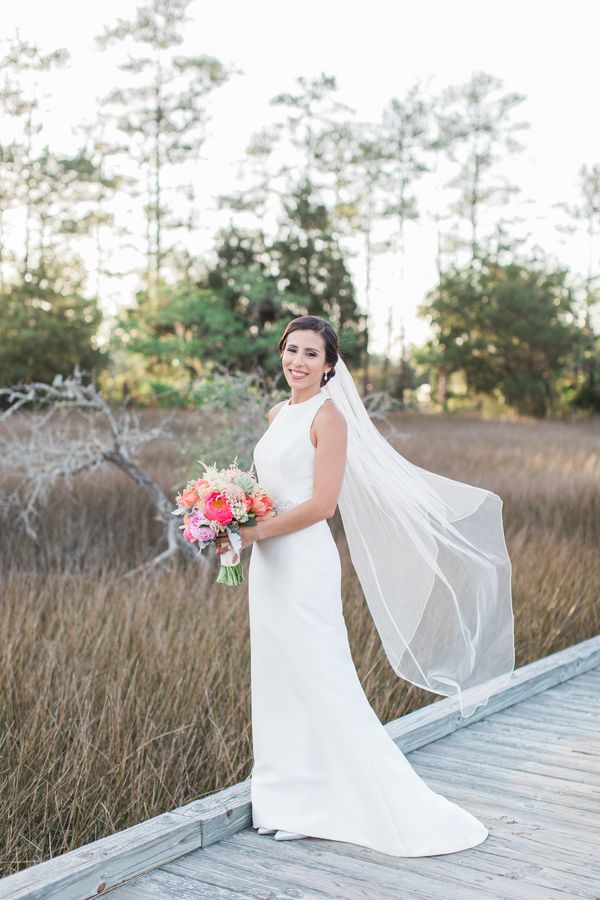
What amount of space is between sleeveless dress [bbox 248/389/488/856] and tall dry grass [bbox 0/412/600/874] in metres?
0.72

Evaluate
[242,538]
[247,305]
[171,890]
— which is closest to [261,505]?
[242,538]

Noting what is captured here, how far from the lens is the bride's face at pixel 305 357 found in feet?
11.1

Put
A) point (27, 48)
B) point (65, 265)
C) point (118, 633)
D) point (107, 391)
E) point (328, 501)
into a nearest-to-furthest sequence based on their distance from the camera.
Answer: point (328, 501)
point (118, 633)
point (27, 48)
point (65, 265)
point (107, 391)

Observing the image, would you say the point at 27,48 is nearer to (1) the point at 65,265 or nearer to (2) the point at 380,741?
(1) the point at 65,265

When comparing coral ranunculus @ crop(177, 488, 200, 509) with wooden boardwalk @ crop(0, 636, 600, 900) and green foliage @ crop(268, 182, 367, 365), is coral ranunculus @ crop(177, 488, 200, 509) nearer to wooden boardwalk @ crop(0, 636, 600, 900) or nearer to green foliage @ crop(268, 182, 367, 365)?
wooden boardwalk @ crop(0, 636, 600, 900)

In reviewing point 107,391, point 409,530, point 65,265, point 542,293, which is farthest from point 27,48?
point 409,530

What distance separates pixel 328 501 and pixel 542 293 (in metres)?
35.4

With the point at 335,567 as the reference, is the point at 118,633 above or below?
below

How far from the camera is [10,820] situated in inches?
147

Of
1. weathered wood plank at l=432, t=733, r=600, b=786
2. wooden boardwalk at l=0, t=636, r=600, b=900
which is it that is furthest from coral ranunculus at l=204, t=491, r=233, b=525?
weathered wood plank at l=432, t=733, r=600, b=786

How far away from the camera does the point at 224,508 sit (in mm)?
3102

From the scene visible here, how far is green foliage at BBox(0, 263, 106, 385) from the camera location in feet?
86.0

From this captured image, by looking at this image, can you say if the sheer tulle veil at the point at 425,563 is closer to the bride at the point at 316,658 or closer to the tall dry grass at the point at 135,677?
the bride at the point at 316,658

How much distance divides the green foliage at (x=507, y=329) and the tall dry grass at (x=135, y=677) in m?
26.9
